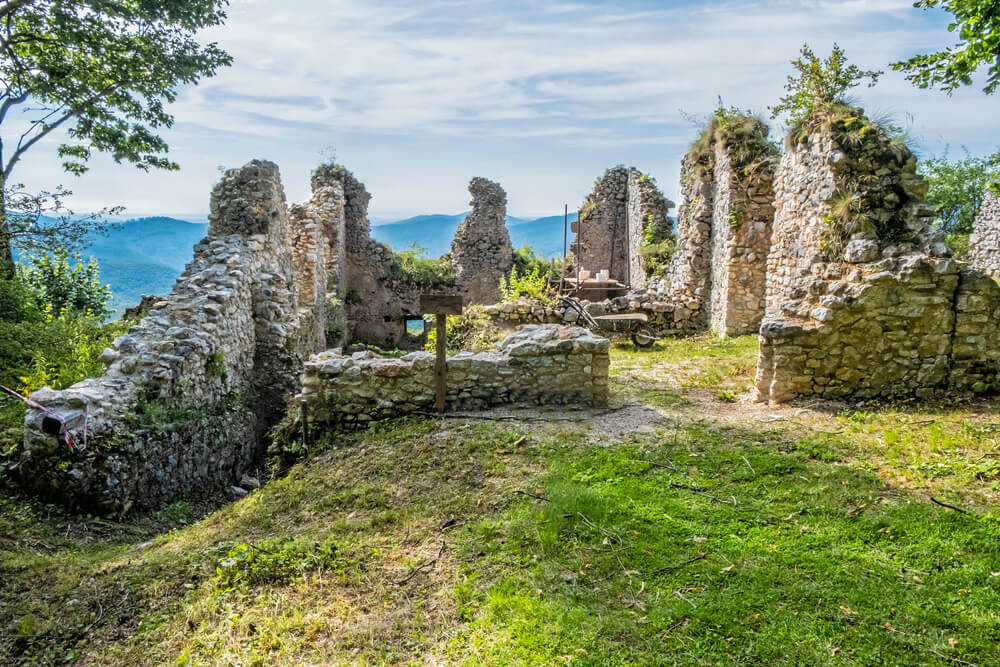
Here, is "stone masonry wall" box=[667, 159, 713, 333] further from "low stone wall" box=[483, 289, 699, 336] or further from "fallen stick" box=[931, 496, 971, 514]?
"fallen stick" box=[931, 496, 971, 514]

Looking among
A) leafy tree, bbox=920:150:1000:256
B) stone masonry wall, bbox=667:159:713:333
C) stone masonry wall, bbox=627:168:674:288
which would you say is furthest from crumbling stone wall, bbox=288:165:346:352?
leafy tree, bbox=920:150:1000:256

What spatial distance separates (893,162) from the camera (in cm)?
761

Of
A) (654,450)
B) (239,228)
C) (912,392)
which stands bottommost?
(654,450)

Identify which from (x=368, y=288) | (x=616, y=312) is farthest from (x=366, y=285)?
(x=616, y=312)

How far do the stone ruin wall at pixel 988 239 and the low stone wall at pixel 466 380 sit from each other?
60.0 ft

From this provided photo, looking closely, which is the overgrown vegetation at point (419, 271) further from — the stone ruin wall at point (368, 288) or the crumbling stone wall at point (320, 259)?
the crumbling stone wall at point (320, 259)

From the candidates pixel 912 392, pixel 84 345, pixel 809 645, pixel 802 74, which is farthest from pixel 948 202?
pixel 84 345

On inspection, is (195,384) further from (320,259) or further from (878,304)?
(320,259)

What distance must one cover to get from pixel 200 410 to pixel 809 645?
7126 millimetres

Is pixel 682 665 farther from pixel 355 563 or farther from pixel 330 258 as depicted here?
pixel 330 258

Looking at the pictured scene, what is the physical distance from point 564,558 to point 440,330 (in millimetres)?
3799

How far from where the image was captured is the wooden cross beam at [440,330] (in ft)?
23.3

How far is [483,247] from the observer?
21734mm

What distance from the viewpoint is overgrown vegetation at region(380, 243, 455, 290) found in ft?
69.5
